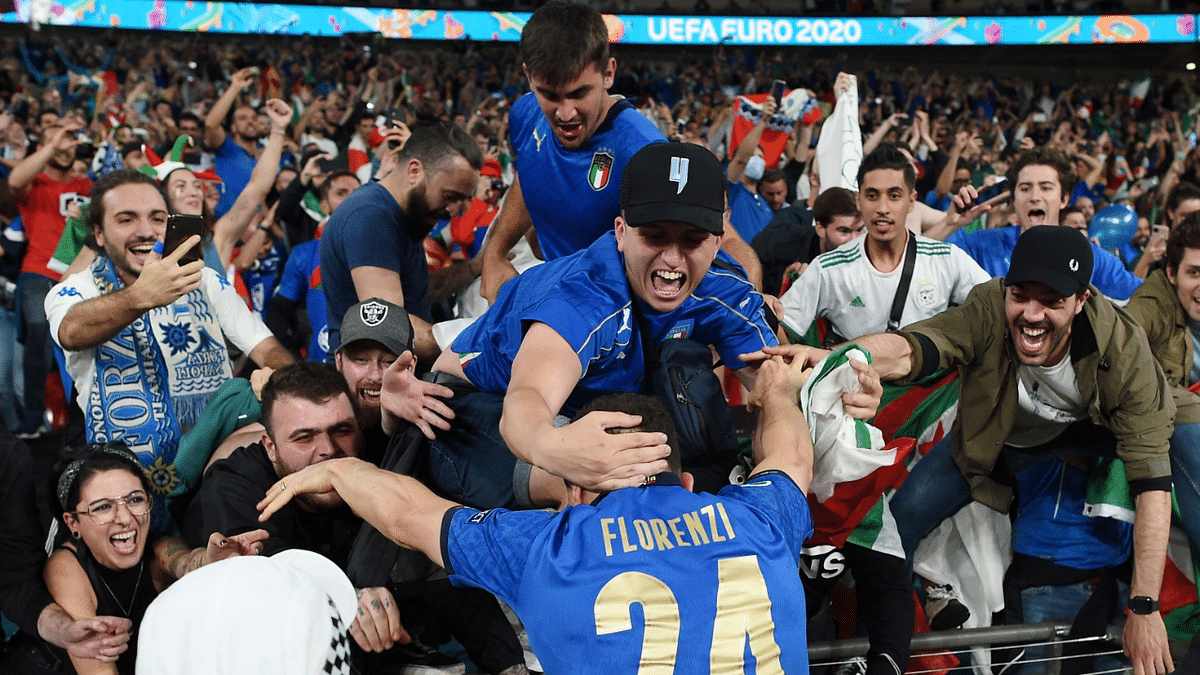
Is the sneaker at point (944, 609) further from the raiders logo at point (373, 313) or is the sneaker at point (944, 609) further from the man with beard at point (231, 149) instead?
the man with beard at point (231, 149)

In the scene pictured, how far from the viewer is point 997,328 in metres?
3.17

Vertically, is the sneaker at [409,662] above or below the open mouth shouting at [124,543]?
below

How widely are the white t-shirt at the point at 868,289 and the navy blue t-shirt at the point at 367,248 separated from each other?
1.58 metres

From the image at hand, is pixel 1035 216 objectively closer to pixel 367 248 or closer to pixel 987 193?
pixel 367 248

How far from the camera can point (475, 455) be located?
2.68 metres

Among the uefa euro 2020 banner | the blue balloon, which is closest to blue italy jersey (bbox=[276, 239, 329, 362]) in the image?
the blue balloon

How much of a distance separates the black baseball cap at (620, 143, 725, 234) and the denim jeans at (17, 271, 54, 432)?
173 inches

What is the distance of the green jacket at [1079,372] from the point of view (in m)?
3.00

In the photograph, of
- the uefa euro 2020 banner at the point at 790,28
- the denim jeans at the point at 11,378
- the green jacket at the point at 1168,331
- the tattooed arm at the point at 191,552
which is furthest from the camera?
the uefa euro 2020 banner at the point at 790,28

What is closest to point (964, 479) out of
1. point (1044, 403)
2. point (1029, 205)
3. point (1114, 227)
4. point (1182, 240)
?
point (1044, 403)

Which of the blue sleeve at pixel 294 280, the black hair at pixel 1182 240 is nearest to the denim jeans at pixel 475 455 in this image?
the black hair at pixel 1182 240

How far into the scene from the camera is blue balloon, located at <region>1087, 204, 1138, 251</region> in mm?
7086

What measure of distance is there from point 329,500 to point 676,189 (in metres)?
1.35

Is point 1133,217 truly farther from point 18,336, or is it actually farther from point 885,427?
point 18,336
